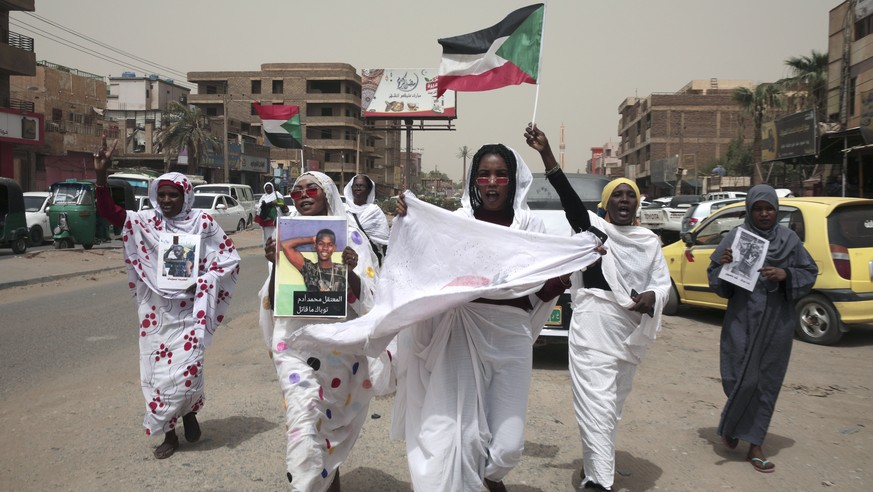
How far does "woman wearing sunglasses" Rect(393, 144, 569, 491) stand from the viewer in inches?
111

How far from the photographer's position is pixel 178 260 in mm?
4312

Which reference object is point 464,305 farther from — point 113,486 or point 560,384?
point 560,384

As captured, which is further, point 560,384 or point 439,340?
point 560,384

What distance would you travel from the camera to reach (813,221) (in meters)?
7.68

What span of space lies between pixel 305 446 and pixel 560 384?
3385 mm

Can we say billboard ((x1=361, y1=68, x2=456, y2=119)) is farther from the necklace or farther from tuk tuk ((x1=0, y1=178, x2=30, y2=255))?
the necklace

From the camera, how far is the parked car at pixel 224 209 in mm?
25953

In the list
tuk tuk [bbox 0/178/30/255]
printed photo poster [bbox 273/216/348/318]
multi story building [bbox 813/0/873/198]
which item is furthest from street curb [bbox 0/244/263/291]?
→ multi story building [bbox 813/0/873/198]

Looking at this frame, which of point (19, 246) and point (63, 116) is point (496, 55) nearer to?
point (19, 246)

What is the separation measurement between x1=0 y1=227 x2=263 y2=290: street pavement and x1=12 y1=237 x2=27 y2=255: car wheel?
1168 millimetres

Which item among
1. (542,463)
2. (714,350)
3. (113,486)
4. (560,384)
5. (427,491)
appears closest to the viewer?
(427,491)

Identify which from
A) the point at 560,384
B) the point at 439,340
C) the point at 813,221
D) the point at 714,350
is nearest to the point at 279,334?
the point at 439,340

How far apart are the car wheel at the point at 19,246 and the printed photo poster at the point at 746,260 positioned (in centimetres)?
1865

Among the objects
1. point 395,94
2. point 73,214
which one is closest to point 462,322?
point 73,214
